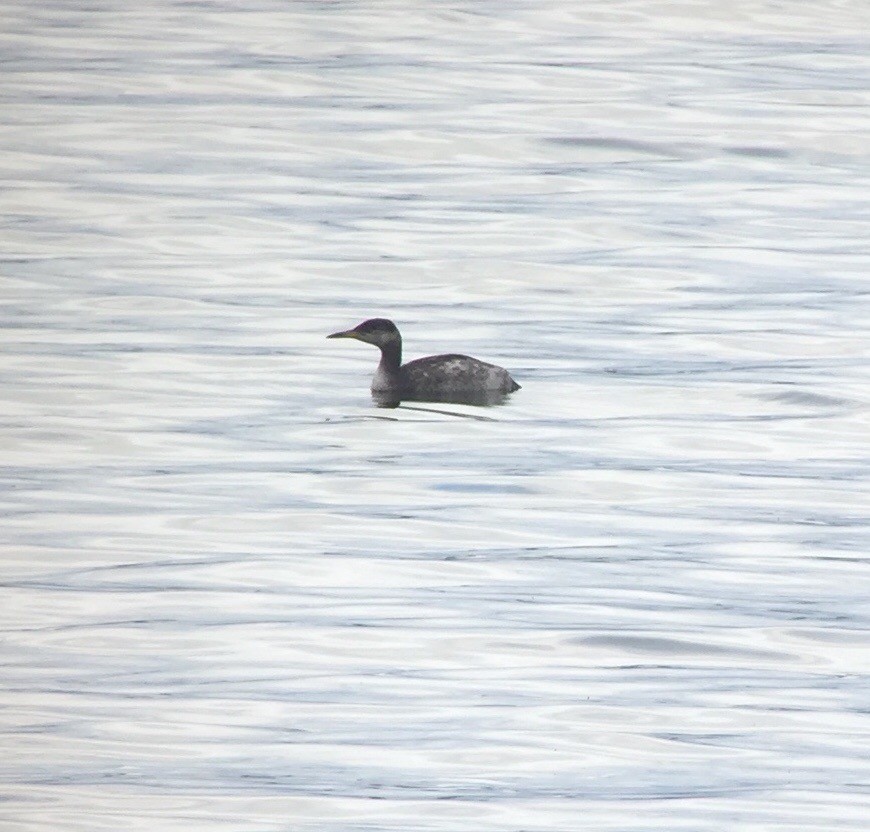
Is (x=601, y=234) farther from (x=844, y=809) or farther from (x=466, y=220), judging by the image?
(x=844, y=809)

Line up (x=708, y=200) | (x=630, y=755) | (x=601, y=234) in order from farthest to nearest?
(x=708, y=200)
(x=601, y=234)
(x=630, y=755)

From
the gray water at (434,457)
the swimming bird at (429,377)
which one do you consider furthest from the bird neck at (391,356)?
the gray water at (434,457)

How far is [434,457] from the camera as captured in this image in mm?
13555

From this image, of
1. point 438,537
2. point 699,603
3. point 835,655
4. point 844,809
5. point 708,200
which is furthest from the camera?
point 708,200

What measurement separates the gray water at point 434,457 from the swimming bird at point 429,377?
5.7 inches

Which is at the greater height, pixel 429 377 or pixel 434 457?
pixel 429 377

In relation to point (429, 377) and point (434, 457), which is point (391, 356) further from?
point (434, 457)

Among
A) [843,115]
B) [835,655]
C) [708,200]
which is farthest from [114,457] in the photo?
[843,115]

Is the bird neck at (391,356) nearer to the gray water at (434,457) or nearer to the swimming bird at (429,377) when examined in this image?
the swimming bird at (429,377)

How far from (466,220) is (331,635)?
1319cm

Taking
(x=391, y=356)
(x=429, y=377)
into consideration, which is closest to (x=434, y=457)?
(x=429, y=377)

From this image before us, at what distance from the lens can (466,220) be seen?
2267 centimetres

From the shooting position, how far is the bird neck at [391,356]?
15.4m

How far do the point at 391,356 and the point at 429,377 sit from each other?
1.05ft
